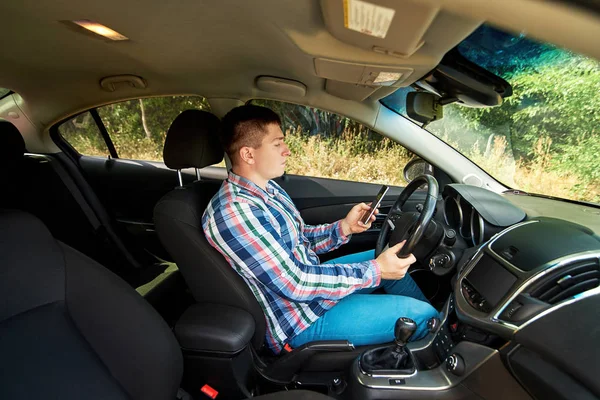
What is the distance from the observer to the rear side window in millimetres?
2334

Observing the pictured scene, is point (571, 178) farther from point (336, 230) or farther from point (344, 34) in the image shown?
point (344, 34)

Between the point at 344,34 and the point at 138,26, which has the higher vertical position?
the point at 344,34

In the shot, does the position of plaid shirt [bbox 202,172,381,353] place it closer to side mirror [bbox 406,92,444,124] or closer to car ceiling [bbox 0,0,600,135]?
car ceiling [bbox 0,0,600,135]

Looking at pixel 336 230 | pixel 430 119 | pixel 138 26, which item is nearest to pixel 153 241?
pixel 336 230

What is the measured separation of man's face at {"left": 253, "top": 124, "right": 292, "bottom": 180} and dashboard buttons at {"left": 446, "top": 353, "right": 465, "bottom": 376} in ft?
3.05

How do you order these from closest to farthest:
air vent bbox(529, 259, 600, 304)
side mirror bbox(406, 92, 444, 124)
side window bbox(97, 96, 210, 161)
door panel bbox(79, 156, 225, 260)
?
air vent bbox(529, 259, 600, 304) → side mirror bbox(406, 92, 444, 124) → side window bbox(97, 96, 210, 161) → door panel bbox(79, 156, 225, 260)

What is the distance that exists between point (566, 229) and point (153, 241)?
8.32ft

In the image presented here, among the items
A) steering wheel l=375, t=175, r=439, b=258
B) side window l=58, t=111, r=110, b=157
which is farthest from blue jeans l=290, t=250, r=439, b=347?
side window l=58, t=111, r=110, b=157

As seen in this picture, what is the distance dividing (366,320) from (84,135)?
2.62 m

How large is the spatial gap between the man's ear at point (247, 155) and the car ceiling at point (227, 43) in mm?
427

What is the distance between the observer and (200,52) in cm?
159

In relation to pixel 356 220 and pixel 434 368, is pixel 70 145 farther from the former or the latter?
pixel 434 368

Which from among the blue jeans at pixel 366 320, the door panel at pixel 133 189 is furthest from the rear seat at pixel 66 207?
the blue jeans at pixel 366 320

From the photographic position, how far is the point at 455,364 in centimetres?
116
